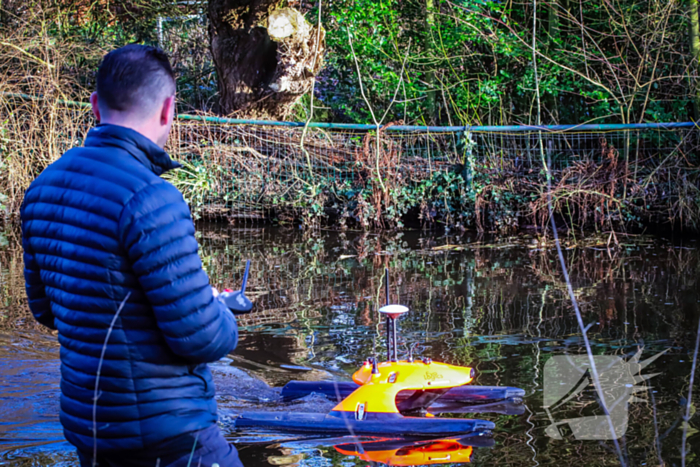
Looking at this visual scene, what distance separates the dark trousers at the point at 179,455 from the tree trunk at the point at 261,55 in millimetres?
11246

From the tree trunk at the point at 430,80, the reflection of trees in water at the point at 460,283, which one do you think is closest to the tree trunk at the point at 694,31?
the reflection of trees in water at the point at 460,283

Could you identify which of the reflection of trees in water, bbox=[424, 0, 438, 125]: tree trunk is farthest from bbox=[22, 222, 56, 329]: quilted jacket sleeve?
bbox=[424, 0, 438, 125]: tree trunk

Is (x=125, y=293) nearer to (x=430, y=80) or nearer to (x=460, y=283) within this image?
(x=460, y=283)

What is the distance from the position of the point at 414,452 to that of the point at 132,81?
2977 mm

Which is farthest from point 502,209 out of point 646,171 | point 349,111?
point 349,111

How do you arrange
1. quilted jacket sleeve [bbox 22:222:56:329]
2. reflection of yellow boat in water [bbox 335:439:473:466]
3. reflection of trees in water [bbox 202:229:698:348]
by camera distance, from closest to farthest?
quilted jacket sleeve [bbox 22:222:56:329] < reflection of yellow boat in water [bbox 335:439:473:466] < reflection of trees in water [bbox 202:229:698:348]

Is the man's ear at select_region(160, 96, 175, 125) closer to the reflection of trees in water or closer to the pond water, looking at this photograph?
the pond water

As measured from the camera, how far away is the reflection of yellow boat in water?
4.17 metres

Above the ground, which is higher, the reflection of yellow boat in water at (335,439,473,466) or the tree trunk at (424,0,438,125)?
the tree trunk at (424,0,438,125)

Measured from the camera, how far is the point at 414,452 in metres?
4.30

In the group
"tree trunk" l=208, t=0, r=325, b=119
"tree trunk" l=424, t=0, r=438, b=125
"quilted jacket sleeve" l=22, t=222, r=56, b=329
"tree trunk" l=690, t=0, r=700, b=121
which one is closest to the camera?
"quilted jacket sleeve" l=22, t=222, r=56, b=329

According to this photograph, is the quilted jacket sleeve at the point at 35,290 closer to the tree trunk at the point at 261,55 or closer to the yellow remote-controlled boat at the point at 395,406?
the yellow remote-controlled boat at the point at 395,406

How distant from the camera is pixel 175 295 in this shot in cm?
204

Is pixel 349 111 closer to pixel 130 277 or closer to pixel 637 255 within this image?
pixel 637 255
